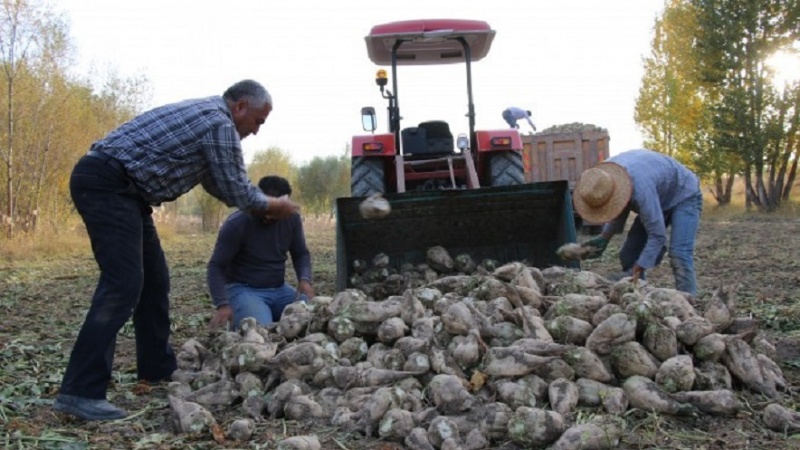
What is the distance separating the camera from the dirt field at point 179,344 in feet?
9.64

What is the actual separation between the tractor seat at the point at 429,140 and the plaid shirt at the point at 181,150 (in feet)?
14.7

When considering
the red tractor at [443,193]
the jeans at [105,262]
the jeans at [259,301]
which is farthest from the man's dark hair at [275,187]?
the jeans at [105,262]

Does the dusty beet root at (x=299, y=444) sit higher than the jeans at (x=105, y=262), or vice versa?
the jeans at (x=105, y=262)

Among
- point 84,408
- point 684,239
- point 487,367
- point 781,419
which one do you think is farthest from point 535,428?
point 684,239

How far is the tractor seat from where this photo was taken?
7.93 metres

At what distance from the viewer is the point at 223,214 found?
2956cm

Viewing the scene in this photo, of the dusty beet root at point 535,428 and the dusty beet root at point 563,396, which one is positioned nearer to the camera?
the dusty beet root at point 535,428

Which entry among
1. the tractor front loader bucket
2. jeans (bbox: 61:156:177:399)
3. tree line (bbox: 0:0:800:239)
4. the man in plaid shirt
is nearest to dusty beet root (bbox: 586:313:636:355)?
the man in plaid shirt

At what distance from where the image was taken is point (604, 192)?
475cm

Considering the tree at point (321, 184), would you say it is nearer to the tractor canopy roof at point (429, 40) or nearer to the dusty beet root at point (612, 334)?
the tractor canopy roof at point (429, 40)

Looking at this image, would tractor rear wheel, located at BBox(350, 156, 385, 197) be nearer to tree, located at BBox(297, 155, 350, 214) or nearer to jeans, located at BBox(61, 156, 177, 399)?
jeans, located at BBox(61, 156, 177, 399)

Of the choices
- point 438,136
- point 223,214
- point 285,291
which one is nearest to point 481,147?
point 438,136

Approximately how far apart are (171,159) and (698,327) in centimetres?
256

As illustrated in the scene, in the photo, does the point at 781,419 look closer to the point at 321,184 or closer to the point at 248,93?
the point at 248,93
